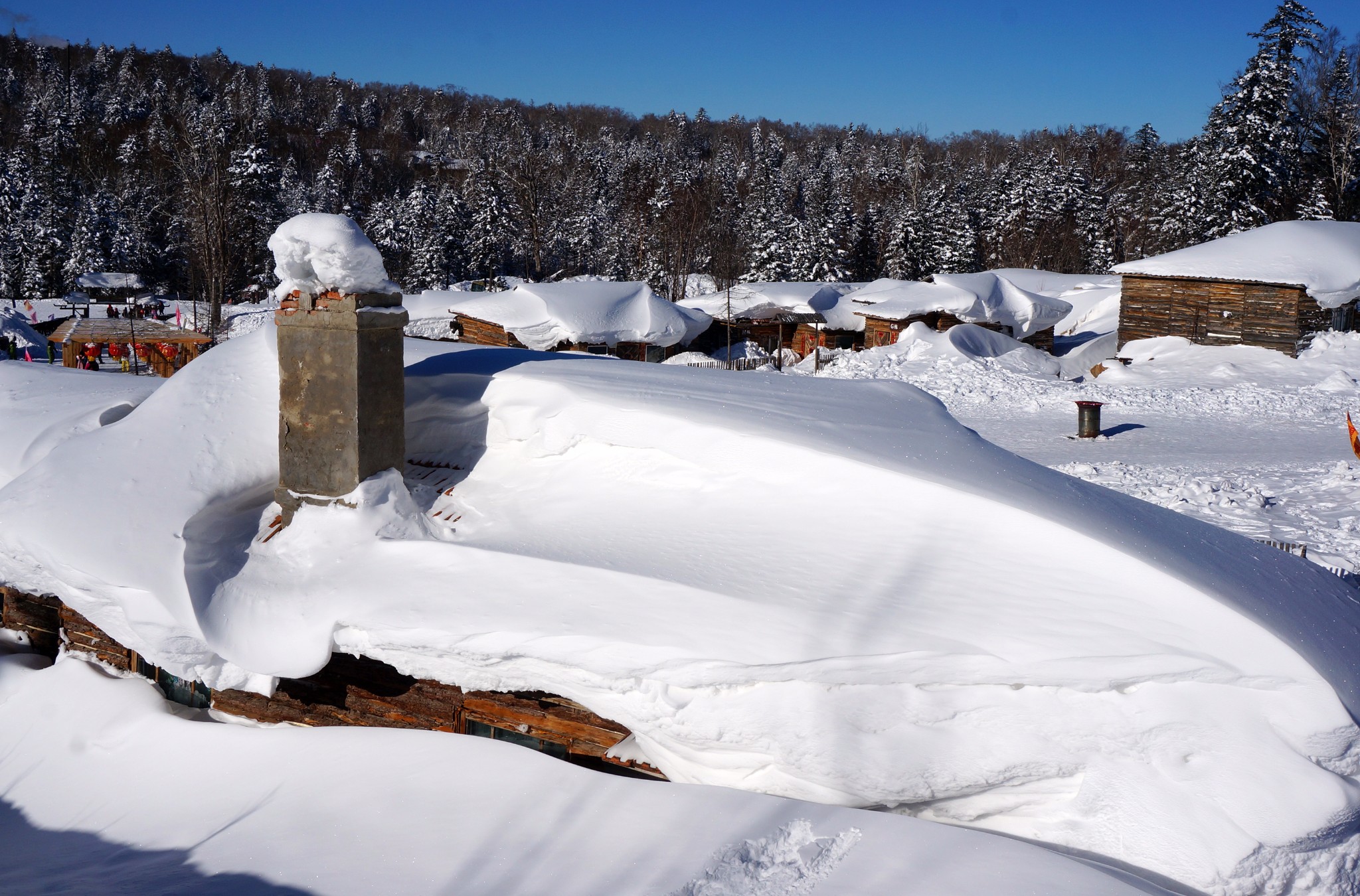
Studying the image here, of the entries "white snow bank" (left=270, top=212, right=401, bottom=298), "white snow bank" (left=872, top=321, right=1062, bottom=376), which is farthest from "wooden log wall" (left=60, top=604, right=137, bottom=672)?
"white snow bank" (left=872, top=321, right=1062, bottom=376)

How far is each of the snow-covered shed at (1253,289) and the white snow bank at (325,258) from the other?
24.2 metres

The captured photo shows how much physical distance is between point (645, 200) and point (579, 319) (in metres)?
33.0

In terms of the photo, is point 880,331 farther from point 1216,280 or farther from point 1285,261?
point 1285,261

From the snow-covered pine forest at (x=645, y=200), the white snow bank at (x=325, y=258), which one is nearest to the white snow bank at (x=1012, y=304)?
the snow-covered pine forest at (x=645, y=200)

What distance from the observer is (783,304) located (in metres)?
30.3

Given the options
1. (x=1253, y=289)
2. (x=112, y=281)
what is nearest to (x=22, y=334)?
(x=112, y=281)

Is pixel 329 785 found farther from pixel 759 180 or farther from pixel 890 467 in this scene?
pixel 759 180

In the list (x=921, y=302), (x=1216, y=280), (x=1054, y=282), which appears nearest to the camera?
Result: (x=1216, y=280)

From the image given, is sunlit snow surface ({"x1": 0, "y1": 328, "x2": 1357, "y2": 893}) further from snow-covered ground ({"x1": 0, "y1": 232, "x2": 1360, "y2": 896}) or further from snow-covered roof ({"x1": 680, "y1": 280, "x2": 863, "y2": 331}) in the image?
snow-covered roof ({"x1": 680, "y1": 280, "x2": 863, "y2": 331})

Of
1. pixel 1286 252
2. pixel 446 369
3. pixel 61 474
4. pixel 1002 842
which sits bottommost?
pixel 1002 842

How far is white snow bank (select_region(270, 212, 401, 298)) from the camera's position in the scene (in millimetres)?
5434

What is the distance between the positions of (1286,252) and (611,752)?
2640cm

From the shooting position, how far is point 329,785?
4.48m

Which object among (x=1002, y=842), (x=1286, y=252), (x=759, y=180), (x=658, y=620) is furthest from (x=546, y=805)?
(x=759, y=180)
